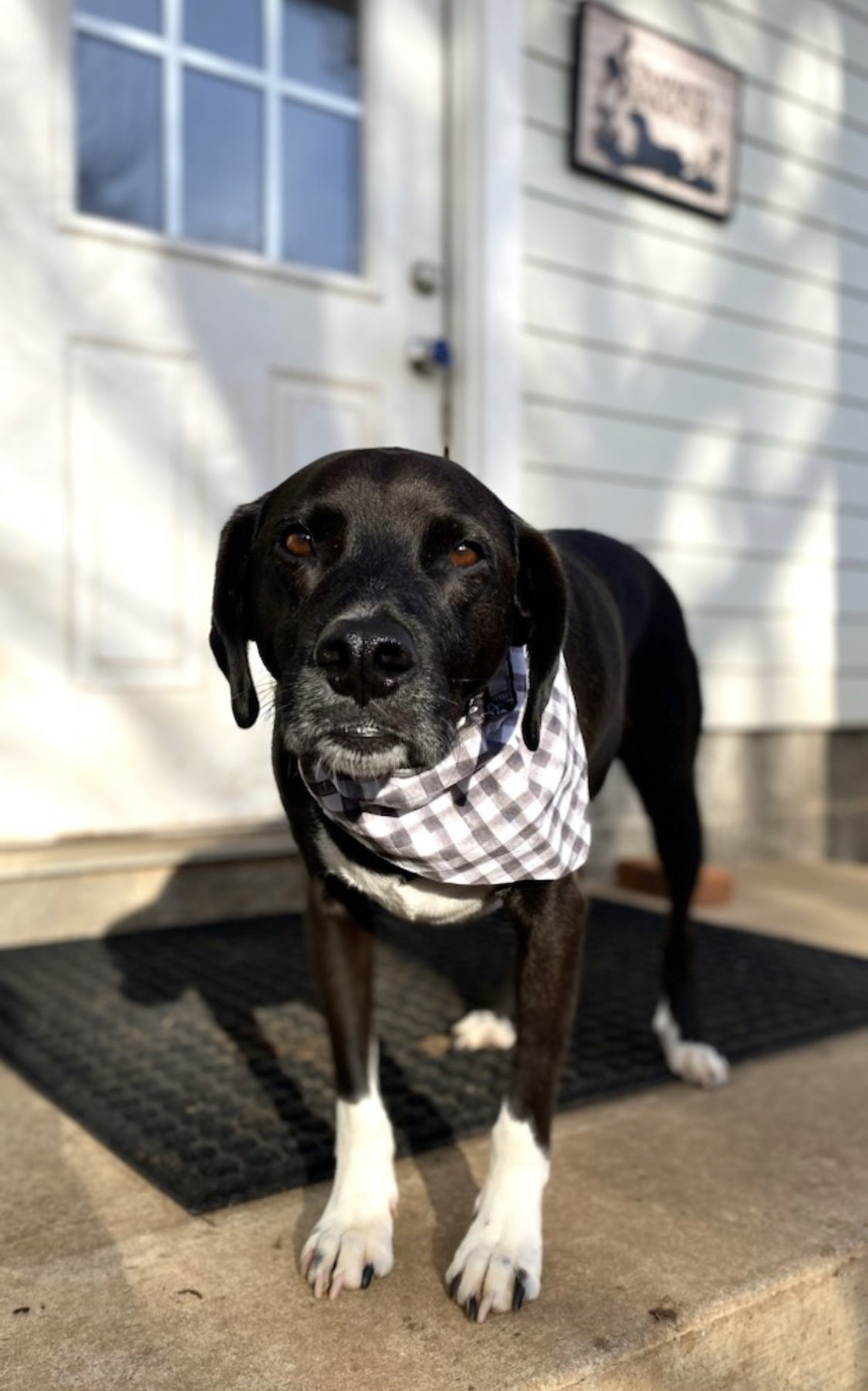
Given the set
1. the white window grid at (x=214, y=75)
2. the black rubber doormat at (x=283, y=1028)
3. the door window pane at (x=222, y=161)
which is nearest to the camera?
Answer: the black rubber doormat at (x=283, y=1028)

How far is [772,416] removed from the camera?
498cm

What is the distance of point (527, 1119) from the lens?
1.75 m

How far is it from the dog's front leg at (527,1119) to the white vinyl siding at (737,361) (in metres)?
2.45

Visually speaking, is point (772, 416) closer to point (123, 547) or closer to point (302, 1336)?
point (123, 547)

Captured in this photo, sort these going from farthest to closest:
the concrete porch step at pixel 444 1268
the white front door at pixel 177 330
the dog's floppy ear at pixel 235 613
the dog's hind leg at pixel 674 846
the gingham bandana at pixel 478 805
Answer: the white front door at pixel 177 330 → the dog's hind leg at pixel 674 846 → the dog's floppy ear at pixel 235 613 → the gingham bandana at pixel 478 805 → the concrete porch step at pixel 444 1268

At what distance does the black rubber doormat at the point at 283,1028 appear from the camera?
2.06 metres

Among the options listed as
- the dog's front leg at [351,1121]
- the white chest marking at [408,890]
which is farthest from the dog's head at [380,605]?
the dog's front leg at [351,1121]

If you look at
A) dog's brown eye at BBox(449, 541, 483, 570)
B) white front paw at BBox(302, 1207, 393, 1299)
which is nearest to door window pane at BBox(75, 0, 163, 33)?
dog's brown eye at BBox(449, 541, 483, 570)

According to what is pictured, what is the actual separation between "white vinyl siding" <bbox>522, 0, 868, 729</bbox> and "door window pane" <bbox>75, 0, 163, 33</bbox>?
4.04 ft

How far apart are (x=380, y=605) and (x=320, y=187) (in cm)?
266

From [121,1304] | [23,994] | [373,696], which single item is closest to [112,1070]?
[23,994]

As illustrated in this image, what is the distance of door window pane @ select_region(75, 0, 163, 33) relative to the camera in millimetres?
3348

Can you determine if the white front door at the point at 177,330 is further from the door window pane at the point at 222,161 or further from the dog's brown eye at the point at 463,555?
the dog's brown eye at the point at 463,555

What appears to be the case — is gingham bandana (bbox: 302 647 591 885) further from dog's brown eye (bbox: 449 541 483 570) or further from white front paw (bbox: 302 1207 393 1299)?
white front paw (bbox: 302 1207 393 1299)
